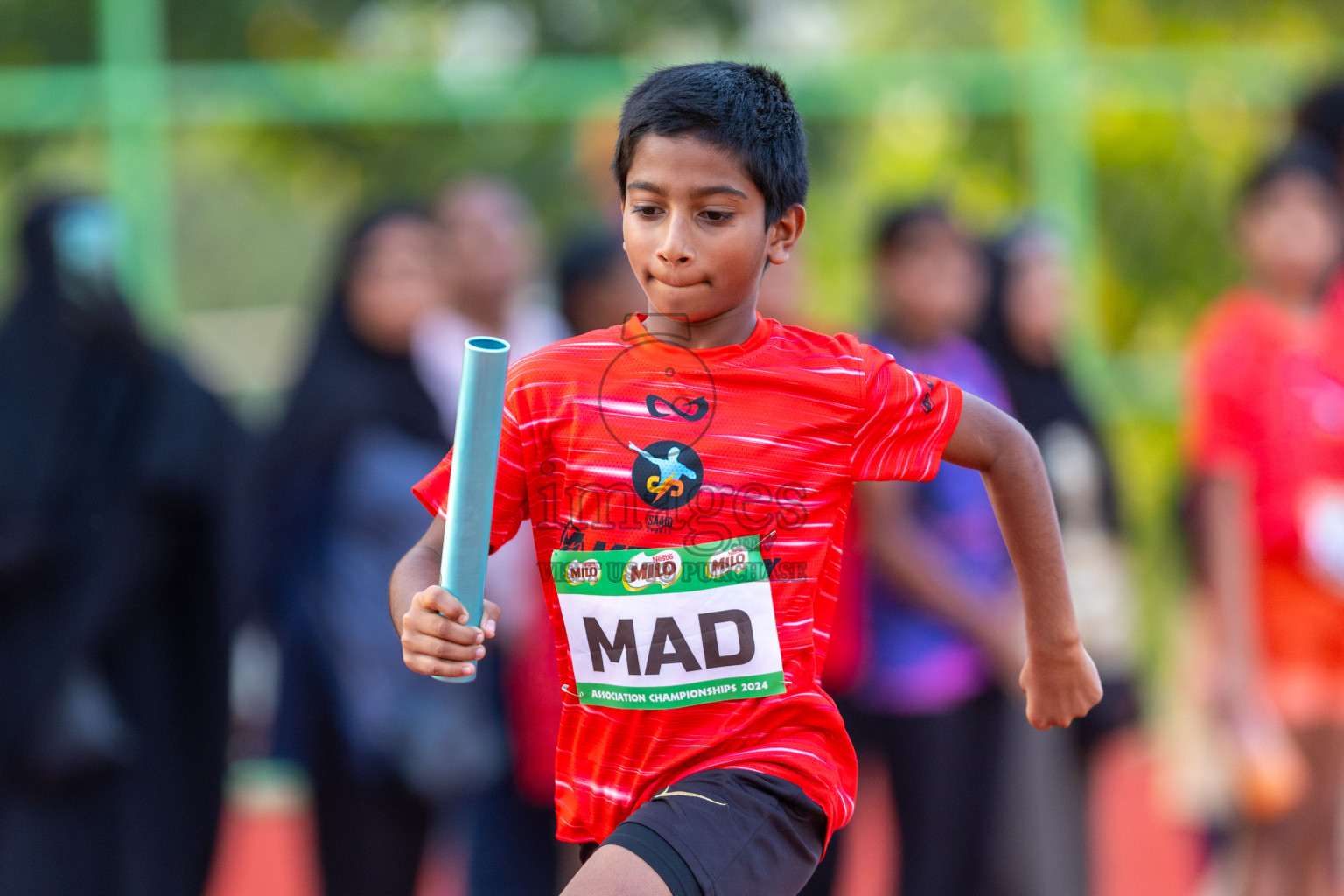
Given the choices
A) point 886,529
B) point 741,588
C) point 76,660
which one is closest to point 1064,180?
point 886,529

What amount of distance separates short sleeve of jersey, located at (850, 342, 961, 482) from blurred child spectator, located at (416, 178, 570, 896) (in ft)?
7.02

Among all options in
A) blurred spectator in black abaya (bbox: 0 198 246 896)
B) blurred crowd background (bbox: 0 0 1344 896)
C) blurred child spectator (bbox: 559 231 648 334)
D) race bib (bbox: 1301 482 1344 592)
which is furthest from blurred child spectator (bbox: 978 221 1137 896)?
blurred spectator in black abaya (bbox: 0 198 246 896)

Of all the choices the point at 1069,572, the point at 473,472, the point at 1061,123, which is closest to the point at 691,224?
the point at 473,472

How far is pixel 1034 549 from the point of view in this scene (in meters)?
2.17

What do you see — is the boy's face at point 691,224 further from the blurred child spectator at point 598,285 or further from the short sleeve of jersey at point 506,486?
the blurred child spectator at point 598,285

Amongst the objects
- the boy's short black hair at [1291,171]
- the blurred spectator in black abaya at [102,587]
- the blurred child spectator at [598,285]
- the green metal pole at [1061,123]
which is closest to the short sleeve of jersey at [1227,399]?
the boy's short black hair at [1291,171]

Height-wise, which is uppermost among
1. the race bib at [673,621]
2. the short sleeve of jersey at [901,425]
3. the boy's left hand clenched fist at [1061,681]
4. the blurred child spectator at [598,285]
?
→ the short sleeve of jersey at [901,425]

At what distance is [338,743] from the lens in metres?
4.61

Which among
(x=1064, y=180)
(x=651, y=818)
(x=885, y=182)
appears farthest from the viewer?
(x=885, y=182)

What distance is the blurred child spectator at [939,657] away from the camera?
4.45 meters

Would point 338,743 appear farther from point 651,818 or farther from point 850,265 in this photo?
point 850,265

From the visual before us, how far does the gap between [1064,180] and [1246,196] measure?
7.78 feet

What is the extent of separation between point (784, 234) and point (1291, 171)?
131 inches

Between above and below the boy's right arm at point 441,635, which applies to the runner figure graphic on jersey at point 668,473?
above
